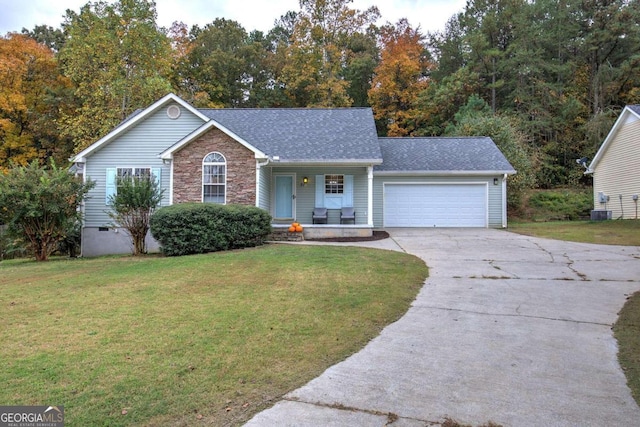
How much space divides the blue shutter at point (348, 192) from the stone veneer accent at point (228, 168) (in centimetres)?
417

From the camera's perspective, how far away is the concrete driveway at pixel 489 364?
2963mm

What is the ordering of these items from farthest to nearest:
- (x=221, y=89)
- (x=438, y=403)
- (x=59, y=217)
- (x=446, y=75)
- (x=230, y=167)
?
(x=446, y=75) < (x=221, y=89) < (x=230, y=167) < (x=59, y=217) < (x=438, y=403)

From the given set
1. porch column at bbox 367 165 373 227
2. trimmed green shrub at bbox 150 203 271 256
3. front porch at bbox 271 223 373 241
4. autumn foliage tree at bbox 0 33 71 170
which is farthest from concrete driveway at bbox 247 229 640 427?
autumn foliage tree at bbox 0 33 71 170

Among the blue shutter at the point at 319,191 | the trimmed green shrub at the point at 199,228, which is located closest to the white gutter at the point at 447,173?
the blue shutter at the point at 319,191

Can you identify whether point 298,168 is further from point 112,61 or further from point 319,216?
point 112,61

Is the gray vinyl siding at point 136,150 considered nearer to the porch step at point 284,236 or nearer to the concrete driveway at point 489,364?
the porch step at point 284,236

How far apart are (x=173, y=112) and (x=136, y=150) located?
6.35 feet

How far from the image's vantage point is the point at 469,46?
102 feet

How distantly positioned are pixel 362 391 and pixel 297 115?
667 inches

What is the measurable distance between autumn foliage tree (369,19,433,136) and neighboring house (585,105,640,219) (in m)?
12.3

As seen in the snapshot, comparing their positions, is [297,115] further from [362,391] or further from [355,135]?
[362,391]

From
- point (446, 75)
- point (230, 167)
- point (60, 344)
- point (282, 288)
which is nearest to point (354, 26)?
point (446, 75)

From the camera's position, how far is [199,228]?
11156 mm

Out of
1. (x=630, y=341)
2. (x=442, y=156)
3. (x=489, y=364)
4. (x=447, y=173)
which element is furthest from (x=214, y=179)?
(x=630, y=341)
